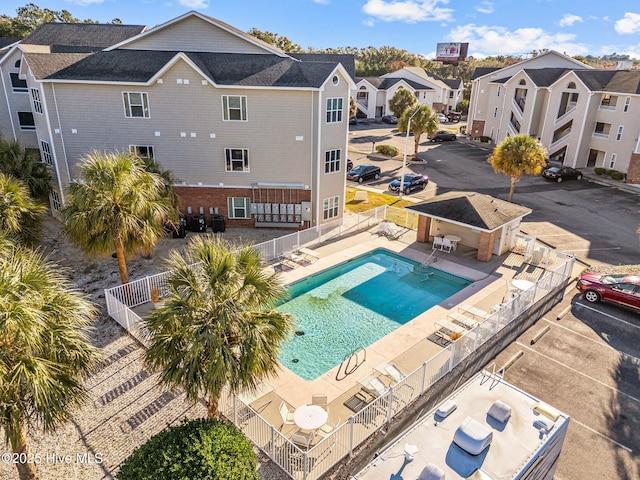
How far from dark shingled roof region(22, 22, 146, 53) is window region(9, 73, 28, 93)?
440cm

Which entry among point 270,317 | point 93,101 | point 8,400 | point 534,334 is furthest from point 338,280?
point 93,101

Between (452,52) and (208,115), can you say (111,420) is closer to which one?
(208,115)

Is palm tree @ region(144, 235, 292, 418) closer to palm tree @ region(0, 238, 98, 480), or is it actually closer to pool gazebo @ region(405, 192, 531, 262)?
palm tree @ region(0, 238, 98, 480)

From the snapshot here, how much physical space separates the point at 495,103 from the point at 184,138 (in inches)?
1899

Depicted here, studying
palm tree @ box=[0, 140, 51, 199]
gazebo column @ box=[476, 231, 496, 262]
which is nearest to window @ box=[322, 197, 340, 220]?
gazebo column @ box=[476, 231, 496, 262]

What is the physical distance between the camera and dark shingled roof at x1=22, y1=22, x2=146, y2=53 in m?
33.6

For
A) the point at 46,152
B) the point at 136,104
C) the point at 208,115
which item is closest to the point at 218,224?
the point at 208,115

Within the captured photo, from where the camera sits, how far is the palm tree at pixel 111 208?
16.8m

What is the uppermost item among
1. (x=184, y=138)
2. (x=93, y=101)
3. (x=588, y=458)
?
(x=93, y=101)

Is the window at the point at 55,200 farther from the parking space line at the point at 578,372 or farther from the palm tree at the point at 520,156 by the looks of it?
the palm tree at the point at 520,156

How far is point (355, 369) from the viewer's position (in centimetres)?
1553

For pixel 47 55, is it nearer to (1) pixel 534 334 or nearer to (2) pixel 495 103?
(1) pixel 534 334

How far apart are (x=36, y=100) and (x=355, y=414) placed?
27907 millimetres

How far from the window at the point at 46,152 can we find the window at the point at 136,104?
18.9 ft
